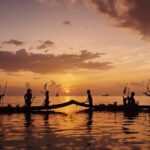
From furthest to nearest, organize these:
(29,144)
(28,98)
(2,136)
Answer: (28,98) < (2,136) < (29,144)

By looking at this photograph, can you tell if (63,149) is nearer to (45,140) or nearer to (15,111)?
(45,140)

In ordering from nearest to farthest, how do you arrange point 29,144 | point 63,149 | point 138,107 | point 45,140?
point 63,149, point 29,144, point 45,140, point 138,107

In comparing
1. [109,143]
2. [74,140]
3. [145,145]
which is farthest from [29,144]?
[145,145]

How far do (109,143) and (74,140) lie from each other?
7.97 feet

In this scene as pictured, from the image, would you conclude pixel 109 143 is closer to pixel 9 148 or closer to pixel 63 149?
pixel 63 149

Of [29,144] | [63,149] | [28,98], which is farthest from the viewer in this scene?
[28,98]

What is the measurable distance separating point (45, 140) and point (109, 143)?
409 cm

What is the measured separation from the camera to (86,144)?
20.3 metres

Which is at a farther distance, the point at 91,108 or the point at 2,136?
the point at 91,108

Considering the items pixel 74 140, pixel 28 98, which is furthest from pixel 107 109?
pixel 74 140

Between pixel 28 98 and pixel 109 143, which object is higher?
pixel 28 98

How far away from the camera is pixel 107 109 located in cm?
5331

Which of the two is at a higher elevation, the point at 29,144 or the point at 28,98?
the point at 28,98

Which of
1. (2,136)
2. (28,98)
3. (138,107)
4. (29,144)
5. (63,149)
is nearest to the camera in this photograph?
(63,149)
